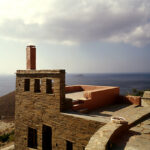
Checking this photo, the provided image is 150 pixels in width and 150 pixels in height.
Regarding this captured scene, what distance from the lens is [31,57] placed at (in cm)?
1138

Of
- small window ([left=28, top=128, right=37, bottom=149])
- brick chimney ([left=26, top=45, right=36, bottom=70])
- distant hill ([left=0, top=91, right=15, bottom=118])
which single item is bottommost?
distant hill ([left=0, top=91, right=15, bottom=118])

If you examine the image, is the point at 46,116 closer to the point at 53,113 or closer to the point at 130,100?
the point at 53,113

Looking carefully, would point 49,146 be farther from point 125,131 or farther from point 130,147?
point 130,147

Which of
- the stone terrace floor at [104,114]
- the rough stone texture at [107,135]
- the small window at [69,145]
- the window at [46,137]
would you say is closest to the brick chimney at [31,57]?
the window at [46,137]

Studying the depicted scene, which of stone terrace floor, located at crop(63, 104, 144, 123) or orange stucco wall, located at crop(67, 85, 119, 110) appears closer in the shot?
stone terrace floor, located at crop(63, 104, 144, 123)

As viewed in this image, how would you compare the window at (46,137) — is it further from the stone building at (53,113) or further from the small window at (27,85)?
the small window at (27,85)

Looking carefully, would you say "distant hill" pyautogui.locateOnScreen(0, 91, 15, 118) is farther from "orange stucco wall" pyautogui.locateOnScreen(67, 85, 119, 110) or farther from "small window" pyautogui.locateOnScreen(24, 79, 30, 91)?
"orange stucco wall" pyautogui.locateOnScreen(67, 85, 119, 110)

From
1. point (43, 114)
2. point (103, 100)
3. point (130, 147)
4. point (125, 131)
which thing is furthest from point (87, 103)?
point (130, 147)

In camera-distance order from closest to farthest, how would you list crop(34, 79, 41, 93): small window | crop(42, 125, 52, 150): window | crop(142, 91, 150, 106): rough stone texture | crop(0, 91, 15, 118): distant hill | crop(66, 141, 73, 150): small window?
crop(66, 141, 73, 150): small window → crop(42, 125, 52, 150): window → crop(34, 79, 41, 93): small window → crop(142, 91, 150, 106): rough stone texture → crop(0, 91, 15, 118): distant hill

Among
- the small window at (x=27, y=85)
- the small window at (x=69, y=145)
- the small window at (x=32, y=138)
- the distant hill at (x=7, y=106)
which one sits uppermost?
the small window at (x=27, y=85)

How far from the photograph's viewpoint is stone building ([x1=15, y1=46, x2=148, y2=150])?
24.8ft

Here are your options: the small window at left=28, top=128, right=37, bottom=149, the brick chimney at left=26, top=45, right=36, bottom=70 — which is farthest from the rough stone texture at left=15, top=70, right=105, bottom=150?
the brick chimney at left=26, top=45, right=36, bottom=70

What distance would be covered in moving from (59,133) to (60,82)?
2633mm

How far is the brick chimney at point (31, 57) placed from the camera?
11.3 meters
